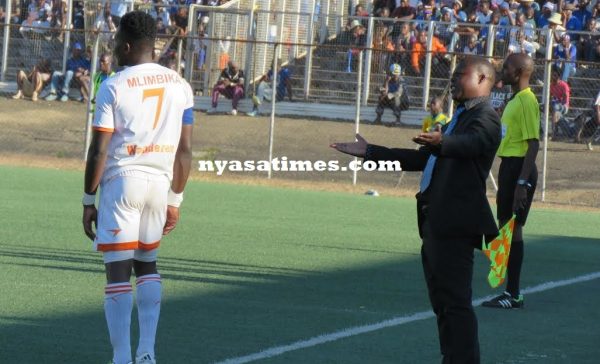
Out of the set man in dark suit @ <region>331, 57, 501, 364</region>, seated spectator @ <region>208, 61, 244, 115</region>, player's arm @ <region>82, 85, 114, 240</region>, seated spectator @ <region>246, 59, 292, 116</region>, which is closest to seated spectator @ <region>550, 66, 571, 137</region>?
seated spectator @ <region>246, 59, 292, 116</region>

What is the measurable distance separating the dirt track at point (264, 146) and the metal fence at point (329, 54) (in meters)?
0.09

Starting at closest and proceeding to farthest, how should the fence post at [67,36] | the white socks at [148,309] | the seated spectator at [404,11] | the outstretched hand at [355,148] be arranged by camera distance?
1. the outstretched hand at [355,148]
2. the white socks at [148,309]
3. the fence post at [67,36]
4. the seated spectator at [404,11]

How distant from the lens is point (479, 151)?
6.64 m

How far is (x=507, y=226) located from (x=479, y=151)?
370 cm

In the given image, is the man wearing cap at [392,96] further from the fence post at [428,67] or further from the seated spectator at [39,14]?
the seated spectator at [39,14]

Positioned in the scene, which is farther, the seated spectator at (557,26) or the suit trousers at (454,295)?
the seated spectator at (557,26)

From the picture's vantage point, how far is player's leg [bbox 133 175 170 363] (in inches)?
272

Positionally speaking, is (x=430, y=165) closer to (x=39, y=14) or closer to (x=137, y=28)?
(x=137, y=28)

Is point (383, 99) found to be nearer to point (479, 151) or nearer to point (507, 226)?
point (507, 226)

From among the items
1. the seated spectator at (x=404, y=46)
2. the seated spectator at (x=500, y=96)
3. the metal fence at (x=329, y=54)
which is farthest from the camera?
the seated spectator at (x=404, y=46)

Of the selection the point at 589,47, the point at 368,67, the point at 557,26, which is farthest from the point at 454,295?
the point at 557,26

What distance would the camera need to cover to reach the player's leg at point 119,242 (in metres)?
6.78

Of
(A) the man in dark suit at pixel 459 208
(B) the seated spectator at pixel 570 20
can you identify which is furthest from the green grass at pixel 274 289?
(B) the seated spectator at pixel 570 20

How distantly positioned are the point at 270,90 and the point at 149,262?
24.1 m
